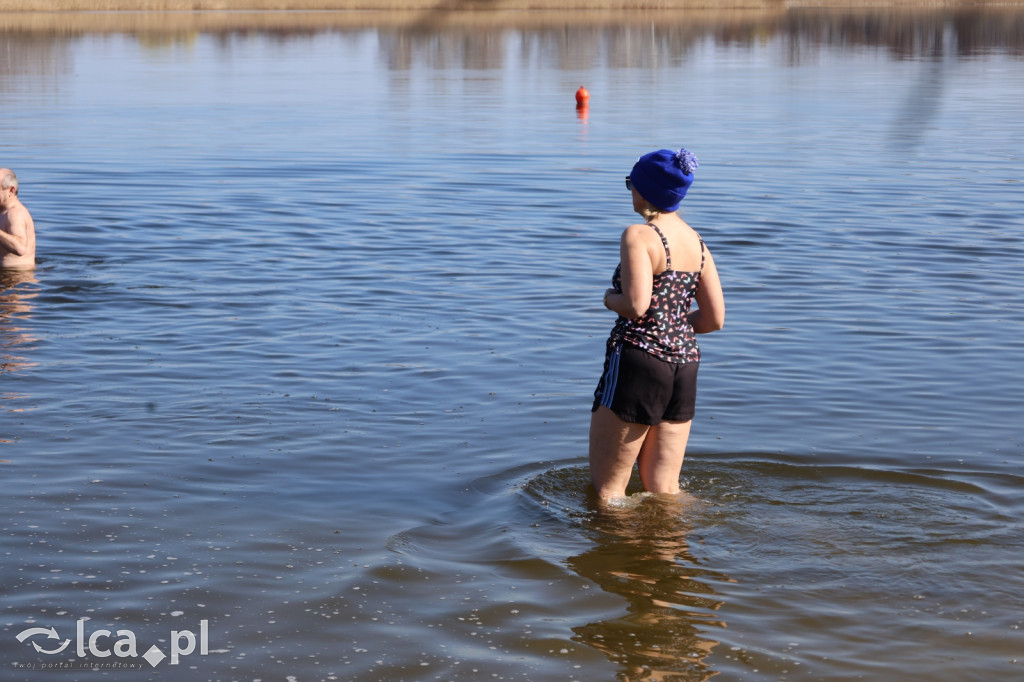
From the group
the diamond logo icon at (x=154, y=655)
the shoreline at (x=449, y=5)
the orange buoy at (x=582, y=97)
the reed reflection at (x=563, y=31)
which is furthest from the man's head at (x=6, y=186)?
the shoreline at (x=449, y=5)

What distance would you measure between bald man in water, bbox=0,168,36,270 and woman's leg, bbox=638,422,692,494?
808 centimetres

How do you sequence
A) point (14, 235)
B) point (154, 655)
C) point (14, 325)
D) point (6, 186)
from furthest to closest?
point (14, 235) < point (6, 186) < point (14, 325) < point (154, 655)

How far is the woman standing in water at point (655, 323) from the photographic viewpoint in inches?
230

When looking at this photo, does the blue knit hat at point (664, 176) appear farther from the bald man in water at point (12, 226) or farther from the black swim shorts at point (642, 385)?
the bald man in water at point (12, 226)

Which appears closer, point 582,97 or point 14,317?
point 14,317

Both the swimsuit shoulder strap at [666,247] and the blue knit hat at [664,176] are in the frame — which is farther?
the swimsuit shoulder strap at [666,247]

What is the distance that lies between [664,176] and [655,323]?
741 mm

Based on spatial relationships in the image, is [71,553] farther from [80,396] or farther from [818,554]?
[818,554]

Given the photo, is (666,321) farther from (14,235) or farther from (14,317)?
(14,235)

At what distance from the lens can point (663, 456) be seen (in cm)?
650

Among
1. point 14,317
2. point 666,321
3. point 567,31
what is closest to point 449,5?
point 567,31

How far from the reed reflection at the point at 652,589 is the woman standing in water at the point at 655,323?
320 millimetres

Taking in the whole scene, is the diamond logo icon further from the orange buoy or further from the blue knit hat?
the orange buoy

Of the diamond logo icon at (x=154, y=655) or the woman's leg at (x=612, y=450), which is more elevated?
the woman's leg at (x=612, y=450)
